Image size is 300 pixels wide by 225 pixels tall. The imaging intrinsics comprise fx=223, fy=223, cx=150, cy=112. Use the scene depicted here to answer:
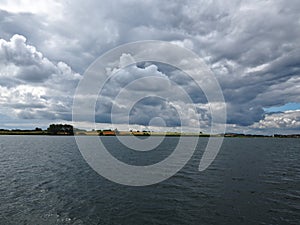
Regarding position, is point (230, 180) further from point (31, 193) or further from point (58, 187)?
point (31, 193)

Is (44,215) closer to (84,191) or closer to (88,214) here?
(88,214)

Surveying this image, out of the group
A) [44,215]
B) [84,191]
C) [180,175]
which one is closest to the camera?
[44,215]

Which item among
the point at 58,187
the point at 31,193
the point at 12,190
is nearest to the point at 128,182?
the point at 58,187

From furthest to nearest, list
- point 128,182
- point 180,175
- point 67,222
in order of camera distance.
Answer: point 180,175
point 128,182
point 67,222

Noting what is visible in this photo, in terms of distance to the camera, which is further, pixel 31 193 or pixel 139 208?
pixel 31 193

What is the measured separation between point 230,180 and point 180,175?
10205 mm

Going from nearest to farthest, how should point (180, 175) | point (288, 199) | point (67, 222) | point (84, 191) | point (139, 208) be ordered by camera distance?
point (67, 222) → point (139, 208) → point (288, 199) → point (84, 191) → point (180, 175)

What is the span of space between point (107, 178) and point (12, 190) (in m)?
15.9

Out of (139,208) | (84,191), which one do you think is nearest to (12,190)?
(84,191)

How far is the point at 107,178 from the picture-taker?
43.2m

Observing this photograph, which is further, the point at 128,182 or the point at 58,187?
the point at 128,182

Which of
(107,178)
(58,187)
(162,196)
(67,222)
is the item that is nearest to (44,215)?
(67,222)

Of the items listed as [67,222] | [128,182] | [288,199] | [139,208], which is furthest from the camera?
[128,182]

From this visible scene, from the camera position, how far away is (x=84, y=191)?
3381cm
